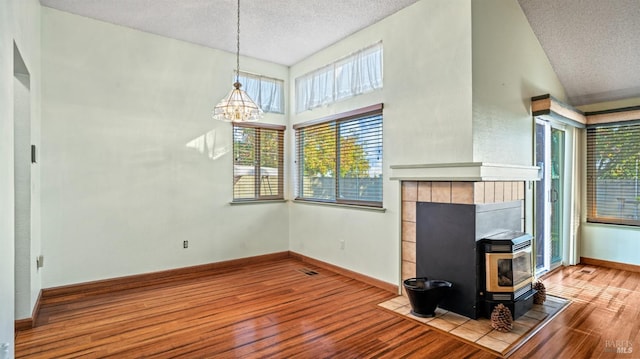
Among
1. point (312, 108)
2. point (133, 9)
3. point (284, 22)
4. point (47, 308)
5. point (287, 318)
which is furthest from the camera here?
point (312, 108)

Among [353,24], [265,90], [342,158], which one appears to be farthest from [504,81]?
[265,90]

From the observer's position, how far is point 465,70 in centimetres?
314

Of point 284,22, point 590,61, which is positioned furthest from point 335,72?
point 590,61

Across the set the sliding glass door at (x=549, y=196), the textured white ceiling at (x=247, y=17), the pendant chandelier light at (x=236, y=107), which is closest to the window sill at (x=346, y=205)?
the pendant chandelier light at (x=236, y=107)

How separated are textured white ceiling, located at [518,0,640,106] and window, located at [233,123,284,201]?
12.2 feet

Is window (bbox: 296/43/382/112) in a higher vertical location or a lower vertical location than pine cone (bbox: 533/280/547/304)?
higher

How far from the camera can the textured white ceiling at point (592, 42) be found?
344cm

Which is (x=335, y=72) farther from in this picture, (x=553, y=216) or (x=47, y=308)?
(x=47, y=308)

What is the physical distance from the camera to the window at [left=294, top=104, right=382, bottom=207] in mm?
4176

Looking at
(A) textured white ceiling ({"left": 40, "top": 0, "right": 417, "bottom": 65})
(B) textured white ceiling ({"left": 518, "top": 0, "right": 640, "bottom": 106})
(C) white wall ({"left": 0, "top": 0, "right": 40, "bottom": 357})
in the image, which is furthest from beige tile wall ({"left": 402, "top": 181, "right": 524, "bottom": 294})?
(C) white wall ({"left": 0, "top": 0, "right": 40, "bottom": 357})

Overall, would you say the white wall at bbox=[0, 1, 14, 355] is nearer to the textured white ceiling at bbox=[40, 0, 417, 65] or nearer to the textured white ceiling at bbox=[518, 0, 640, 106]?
the textured white ceiling at bbox=[40, 0, 417, 65]

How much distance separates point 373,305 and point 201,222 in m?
2.64

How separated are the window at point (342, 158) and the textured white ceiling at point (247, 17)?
1064 millimetres

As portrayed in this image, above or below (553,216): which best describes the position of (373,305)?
below
